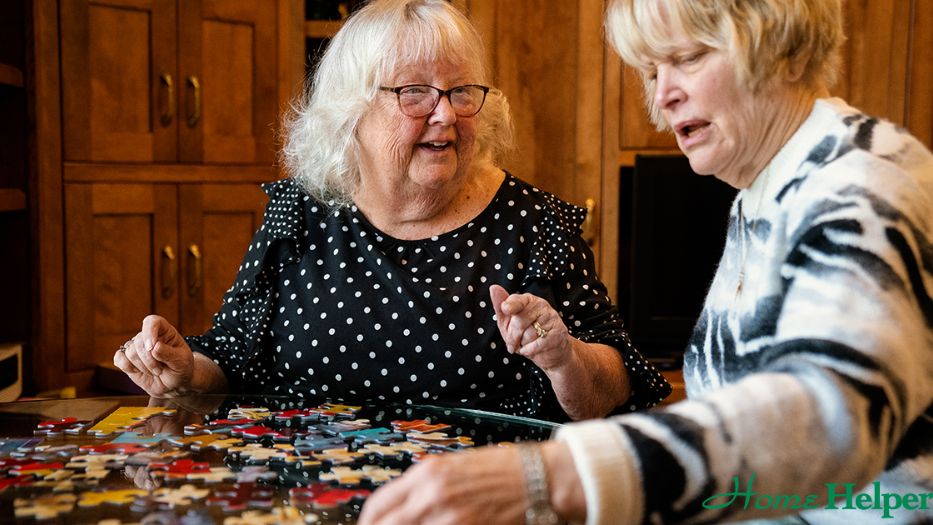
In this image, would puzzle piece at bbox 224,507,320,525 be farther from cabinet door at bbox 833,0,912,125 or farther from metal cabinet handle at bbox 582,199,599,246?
A: cabinet door at bbox 833,0,912,125

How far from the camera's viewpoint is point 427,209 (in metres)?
2.04

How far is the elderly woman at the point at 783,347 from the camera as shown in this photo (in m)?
0.86

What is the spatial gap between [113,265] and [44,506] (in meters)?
2.09

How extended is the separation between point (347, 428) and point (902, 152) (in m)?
0.86

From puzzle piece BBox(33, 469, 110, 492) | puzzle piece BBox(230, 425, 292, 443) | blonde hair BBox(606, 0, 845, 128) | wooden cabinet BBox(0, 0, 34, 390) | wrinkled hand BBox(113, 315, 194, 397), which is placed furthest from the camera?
wooden cabinet BBox(0, 0, 34, 390)

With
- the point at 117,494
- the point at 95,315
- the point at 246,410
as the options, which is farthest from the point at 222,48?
the point at 117,494

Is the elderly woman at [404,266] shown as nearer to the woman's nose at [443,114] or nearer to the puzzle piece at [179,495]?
the woman's nose at [443,114]

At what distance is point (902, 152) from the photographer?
1.02 metres

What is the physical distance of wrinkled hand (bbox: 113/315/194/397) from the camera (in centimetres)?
182

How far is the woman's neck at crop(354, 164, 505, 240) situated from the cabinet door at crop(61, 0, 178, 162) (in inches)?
53.6

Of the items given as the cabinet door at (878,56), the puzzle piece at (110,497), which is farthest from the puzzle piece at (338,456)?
the cabinet door at (878,56)

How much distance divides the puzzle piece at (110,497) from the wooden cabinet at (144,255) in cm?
201

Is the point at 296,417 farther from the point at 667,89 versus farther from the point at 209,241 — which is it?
the point at 209,241

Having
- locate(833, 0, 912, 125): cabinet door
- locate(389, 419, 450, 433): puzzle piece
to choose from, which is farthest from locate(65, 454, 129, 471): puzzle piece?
locate(833, 0, 912, 125): cabinet door
